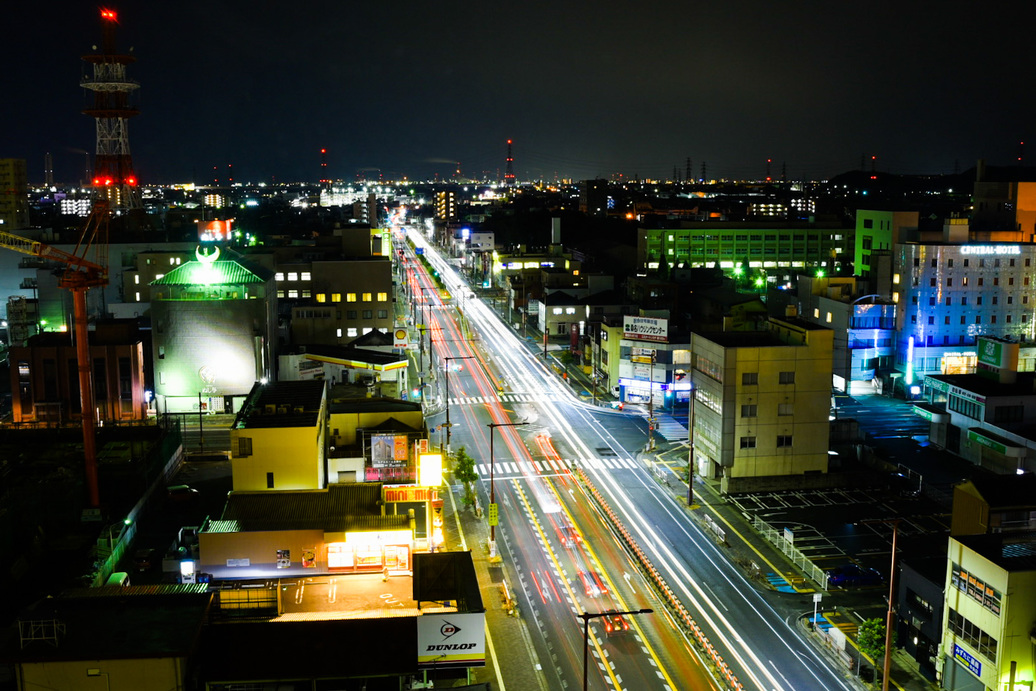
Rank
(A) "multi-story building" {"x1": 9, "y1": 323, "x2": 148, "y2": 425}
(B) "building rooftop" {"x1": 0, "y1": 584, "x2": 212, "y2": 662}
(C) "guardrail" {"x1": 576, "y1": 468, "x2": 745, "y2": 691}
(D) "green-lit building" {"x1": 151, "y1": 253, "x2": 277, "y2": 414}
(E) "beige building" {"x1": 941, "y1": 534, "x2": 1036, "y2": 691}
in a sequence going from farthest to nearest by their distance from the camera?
(D) "green-lit building" {"x1": 151, "y1": 253, "x2": 277, "y2": 414}, (A) "multi-story building" {"x1": 9, "y1": 323, "x2": 148, "y2": 425}, (C) "guardrail" {"x1": 576, "y1": 468, "x2": 745, "y2": 691}, (E) "beige building" {"x1": 941, "y1": 534, "x2": 1036, "y2": 691}, (B) "building rooftop" {"x1": 0, "y1": 584, "x2": 212, "y2": 662}

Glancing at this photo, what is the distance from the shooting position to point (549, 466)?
41375 mm

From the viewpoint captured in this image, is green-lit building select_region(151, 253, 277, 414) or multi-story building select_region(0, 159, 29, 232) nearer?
green-lit building select_region(151, 253, 277, 414)

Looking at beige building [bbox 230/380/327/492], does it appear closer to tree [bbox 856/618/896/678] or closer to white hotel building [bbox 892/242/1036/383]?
tree [bbox 856/618/896/678]

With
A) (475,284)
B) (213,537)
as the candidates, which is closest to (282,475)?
(213,537)

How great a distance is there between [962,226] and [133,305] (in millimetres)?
56159

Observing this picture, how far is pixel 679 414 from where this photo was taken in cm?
4969

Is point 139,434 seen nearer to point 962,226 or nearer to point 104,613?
point 104,613

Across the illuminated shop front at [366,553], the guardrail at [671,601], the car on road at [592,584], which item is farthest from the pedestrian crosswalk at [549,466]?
the illuminated shop front at [366,553]

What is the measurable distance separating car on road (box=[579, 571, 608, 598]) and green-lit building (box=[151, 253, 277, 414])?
92.0 ft

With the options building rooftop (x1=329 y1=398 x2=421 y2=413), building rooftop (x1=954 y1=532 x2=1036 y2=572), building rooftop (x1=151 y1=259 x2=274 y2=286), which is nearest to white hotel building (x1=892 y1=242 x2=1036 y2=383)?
building rooftop (x1=329 y1=398 x2=421 y2=413)

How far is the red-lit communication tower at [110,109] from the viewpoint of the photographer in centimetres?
8500

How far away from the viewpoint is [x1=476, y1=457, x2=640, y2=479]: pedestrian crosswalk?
40.6 m

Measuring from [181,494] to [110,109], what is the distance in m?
64.2

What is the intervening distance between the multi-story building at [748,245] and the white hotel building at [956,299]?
160ft
